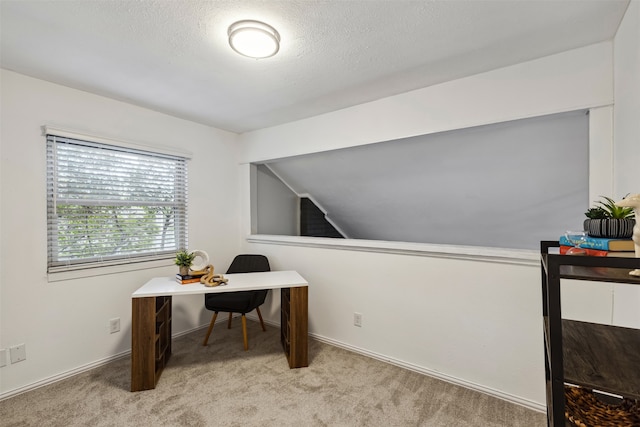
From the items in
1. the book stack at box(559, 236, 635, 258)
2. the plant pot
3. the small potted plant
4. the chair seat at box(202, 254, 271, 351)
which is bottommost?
the chair seat at box(202, 254, 271, 351)

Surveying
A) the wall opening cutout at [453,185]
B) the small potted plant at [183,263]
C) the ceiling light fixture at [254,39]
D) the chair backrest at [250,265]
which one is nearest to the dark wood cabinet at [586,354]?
the wall opening cutout at [453,185]

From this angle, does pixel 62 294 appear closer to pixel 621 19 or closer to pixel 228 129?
pixel 228 129

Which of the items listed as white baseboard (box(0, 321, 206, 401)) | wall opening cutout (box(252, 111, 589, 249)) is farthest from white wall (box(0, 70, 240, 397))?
wall opening cutout (box(252, 111, 589, 249))

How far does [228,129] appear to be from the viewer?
3562 mm

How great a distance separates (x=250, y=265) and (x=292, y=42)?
2338 millimetres

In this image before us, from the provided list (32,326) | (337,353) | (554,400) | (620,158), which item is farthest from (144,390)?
(620,158)

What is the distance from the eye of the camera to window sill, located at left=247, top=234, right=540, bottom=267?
78.9 inches

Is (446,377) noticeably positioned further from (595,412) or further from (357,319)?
(595,412)

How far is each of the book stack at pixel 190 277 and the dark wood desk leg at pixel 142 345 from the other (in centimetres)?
31

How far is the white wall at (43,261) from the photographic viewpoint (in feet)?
6.97

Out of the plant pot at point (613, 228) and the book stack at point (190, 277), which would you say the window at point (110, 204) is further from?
the plant pot at point (613, 228)

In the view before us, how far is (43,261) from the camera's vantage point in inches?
89.8

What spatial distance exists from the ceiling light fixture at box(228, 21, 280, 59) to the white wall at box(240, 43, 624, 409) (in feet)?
3.87

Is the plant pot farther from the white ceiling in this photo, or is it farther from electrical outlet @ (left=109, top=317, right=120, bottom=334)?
electrical outlet @ (left=109, top=317, right=120, bottom=334)
